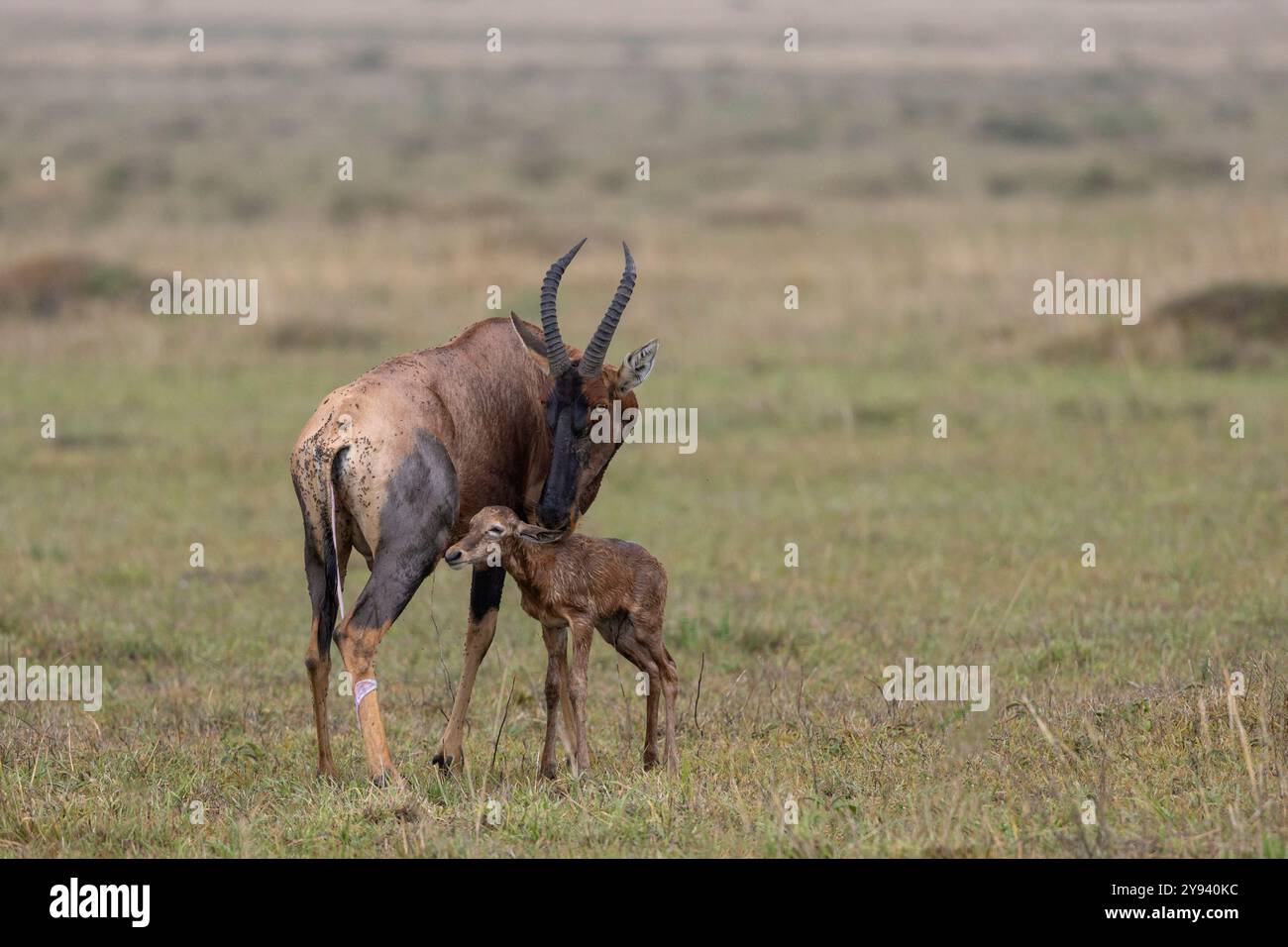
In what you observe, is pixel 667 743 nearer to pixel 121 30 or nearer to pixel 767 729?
pixel 767 729

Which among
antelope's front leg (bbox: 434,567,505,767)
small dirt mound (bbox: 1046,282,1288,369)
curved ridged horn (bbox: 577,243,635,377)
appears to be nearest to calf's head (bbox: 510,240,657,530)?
curved ridged horn (bbox: 577,243,635,377)

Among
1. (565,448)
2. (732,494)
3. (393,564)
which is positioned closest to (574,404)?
(565,448)

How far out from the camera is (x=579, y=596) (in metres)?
7.12

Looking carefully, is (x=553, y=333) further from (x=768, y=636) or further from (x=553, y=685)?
(x=768, y=636)

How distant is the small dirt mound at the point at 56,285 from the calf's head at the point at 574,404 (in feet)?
51.8

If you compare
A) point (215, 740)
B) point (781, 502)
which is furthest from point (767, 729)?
point (781, 502)

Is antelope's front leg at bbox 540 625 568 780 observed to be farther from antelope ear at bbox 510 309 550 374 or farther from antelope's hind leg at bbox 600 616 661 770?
antelope ear at bbox 510 309 550 374

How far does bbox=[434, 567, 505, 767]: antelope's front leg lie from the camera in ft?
23.9

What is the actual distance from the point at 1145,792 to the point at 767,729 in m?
1.93

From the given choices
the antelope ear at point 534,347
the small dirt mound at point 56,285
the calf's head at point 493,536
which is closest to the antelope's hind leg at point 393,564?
the calf's head at point 493,536

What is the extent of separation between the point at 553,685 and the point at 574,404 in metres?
1.17

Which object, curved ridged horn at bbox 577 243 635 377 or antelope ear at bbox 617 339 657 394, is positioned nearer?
curved ridged horn at bbox 577 243 635 377

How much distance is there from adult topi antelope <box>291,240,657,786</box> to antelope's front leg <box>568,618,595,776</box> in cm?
44

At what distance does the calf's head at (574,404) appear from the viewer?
7254mm
